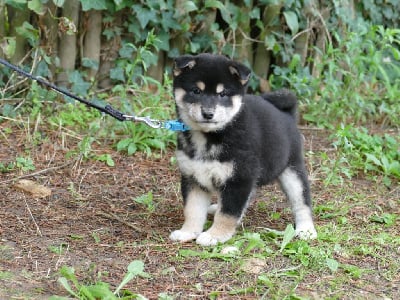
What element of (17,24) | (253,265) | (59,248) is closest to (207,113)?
(253,265)

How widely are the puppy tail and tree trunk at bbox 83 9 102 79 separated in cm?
250

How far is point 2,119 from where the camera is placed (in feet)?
21.6

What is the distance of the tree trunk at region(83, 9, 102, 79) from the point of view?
23.4 ft

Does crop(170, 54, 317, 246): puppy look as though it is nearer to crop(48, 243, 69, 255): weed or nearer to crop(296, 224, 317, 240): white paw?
crop(296, 224, 317, 240): white paw

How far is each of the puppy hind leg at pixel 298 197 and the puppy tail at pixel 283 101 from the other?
47cm

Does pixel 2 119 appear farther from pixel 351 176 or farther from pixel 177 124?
pixel 351 176

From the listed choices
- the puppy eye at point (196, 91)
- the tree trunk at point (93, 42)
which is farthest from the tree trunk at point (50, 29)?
the puppy eye at point (196, 91)

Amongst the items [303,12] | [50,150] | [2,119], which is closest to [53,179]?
[50,150]

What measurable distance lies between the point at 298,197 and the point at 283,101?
2.33 ft

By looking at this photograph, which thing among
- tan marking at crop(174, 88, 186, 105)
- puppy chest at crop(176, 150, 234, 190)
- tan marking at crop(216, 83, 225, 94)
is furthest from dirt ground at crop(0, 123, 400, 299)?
tan marking at crop(216, 83, 225, 94)

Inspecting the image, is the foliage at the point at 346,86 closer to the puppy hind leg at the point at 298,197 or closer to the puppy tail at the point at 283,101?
the puppy tail at the point at 283,101

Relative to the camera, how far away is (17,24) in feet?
22.4

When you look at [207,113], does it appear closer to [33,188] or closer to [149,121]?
[149,121]

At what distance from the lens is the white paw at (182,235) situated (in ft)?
15.0
